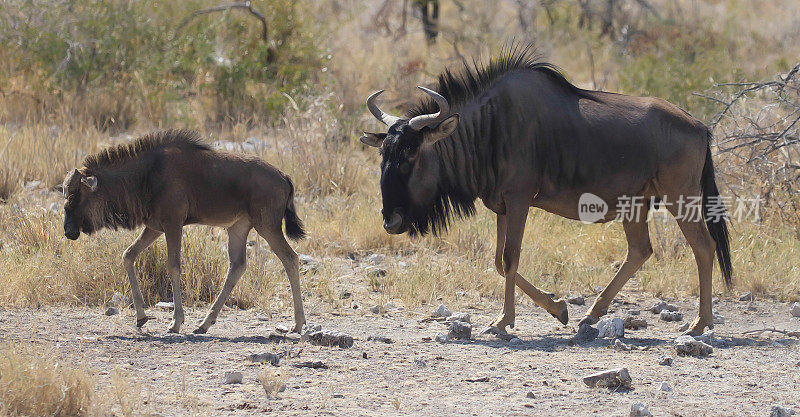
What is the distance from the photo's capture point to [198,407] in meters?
4.82

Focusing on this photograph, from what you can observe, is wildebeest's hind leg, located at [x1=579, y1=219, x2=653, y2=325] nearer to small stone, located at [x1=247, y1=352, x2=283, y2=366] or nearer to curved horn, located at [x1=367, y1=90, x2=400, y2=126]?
curved horn, located at [x1=367, y1=90, x2=400, y2=126]

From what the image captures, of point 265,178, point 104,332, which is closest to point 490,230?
point 265,178

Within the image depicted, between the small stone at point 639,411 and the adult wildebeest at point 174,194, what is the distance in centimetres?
257

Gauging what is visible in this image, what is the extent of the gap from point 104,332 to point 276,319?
1267 millimetres

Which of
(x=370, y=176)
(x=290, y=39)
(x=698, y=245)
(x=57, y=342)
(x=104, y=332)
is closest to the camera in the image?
(x=57, y=342)

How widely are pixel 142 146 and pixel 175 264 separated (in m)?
0.81

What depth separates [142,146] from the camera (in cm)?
657

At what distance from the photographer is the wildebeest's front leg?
6.41 m

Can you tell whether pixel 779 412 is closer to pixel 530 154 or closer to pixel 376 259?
pixel 530 154

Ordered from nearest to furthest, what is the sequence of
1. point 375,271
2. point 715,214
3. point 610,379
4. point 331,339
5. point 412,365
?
point 610,379, point 412,365, point 331,339, point 715,214, point 375,271

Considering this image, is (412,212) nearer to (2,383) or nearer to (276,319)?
(276,319)

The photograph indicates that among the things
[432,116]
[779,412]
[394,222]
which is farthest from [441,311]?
[779,412]

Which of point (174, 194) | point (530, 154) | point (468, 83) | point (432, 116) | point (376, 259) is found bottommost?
point (376, 259)

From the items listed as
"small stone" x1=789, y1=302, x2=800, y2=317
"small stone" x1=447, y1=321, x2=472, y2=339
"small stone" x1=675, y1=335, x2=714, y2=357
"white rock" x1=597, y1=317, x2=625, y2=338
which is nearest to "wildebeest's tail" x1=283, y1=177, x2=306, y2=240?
"small stone" x1=447, y1=321, x2=472, y2=339
